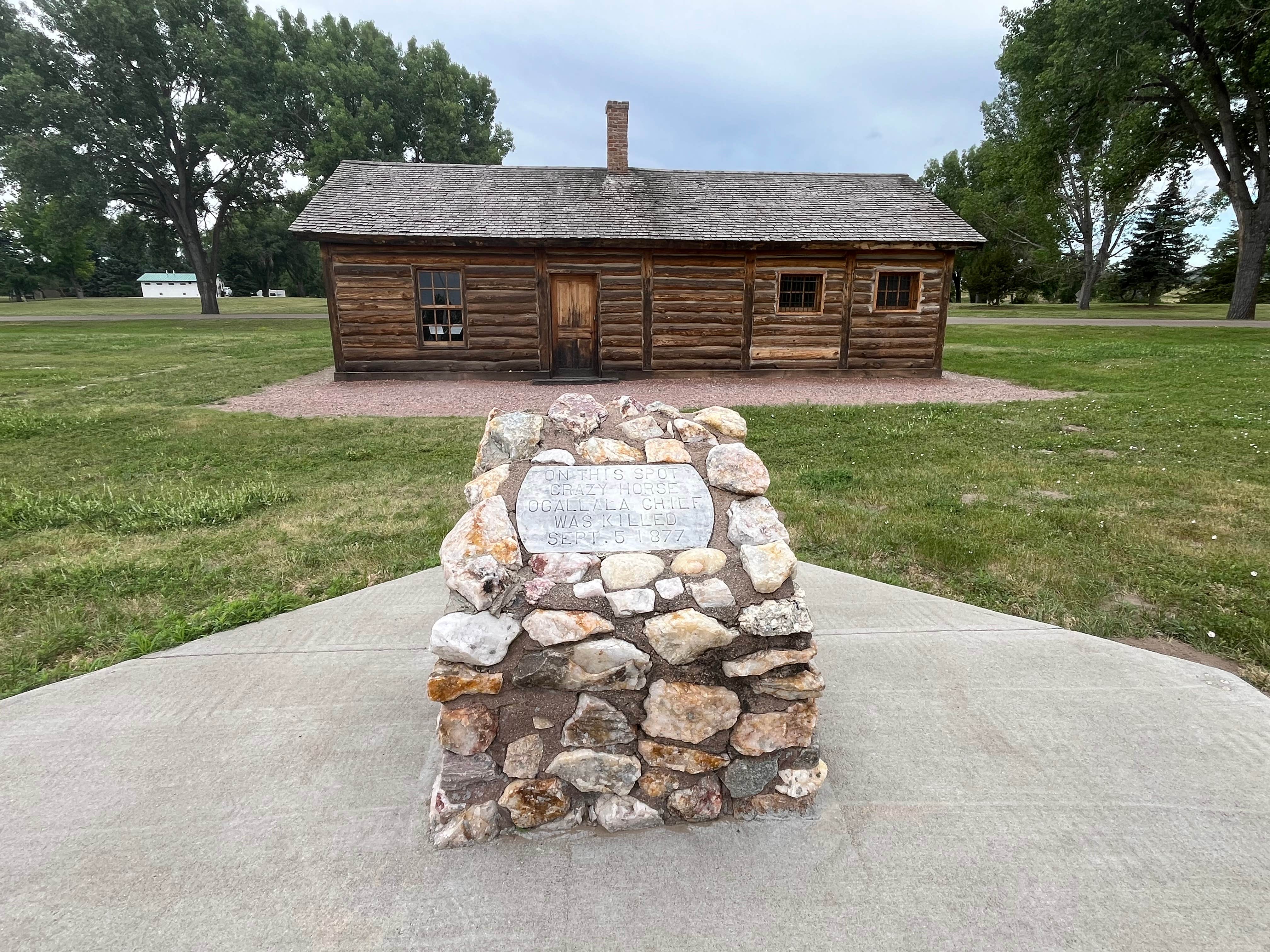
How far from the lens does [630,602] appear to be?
86.8 inches

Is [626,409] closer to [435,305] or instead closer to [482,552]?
[482,552]

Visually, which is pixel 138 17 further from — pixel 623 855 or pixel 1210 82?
pixel 1210 82

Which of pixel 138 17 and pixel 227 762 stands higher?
pixel 138 17

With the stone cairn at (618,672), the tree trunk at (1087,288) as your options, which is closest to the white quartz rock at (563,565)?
the stone cairn at (618,672)

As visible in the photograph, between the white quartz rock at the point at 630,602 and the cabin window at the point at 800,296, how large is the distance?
1307cm

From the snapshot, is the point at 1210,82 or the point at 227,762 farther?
the point at 1210,82

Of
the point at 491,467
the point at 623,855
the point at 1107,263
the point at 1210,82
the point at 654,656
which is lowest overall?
the point at 623,855

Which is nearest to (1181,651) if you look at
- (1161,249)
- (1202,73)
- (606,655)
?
(606,655)

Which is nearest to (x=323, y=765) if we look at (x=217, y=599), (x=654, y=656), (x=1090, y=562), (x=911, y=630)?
(x=654, y=656)

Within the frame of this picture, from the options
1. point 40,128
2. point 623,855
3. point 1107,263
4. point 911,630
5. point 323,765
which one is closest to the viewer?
point 623,855

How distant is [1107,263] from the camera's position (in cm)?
4594

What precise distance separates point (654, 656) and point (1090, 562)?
371cm

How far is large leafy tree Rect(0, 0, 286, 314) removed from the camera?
2712cm

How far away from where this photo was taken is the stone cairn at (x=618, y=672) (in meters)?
2.20
